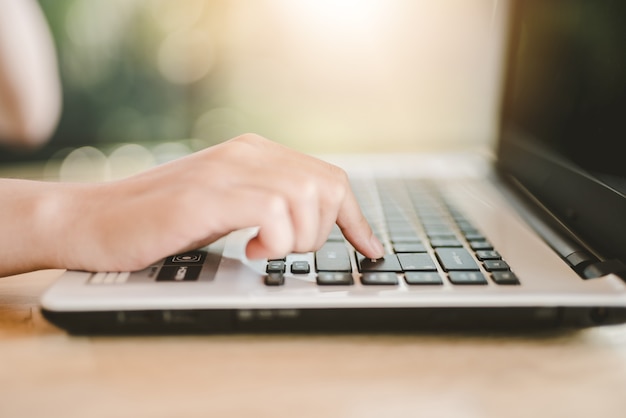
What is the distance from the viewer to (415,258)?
0.41 meters

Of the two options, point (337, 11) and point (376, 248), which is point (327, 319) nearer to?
point (376, 248)

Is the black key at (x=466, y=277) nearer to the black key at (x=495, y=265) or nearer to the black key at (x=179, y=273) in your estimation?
the black key at (x=495, y=265)

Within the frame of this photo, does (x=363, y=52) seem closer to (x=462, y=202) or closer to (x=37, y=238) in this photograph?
(x=462, y=202)

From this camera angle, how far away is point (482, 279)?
368 mm

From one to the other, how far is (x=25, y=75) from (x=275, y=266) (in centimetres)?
82

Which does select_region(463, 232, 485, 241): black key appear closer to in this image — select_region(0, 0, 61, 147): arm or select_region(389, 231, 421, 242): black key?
select_region(389, 231, 421, 242): black key

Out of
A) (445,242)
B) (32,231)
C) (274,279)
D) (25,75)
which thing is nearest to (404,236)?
(445,242)

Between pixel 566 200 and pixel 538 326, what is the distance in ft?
0.75

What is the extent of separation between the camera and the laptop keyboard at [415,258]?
0.37 meters

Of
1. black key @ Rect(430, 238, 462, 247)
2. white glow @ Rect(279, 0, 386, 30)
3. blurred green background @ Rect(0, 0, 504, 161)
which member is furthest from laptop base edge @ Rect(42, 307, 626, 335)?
white glow @ Rect(279, 0, 386, 30)

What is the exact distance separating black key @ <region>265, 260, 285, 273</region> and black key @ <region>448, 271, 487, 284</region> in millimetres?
115

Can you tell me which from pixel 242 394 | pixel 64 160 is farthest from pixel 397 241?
pixel 64 160

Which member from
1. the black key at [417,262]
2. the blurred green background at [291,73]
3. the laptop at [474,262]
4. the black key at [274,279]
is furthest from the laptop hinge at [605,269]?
the blurred green background at [291,73]

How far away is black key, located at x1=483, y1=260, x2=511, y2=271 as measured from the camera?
0.39 metres
